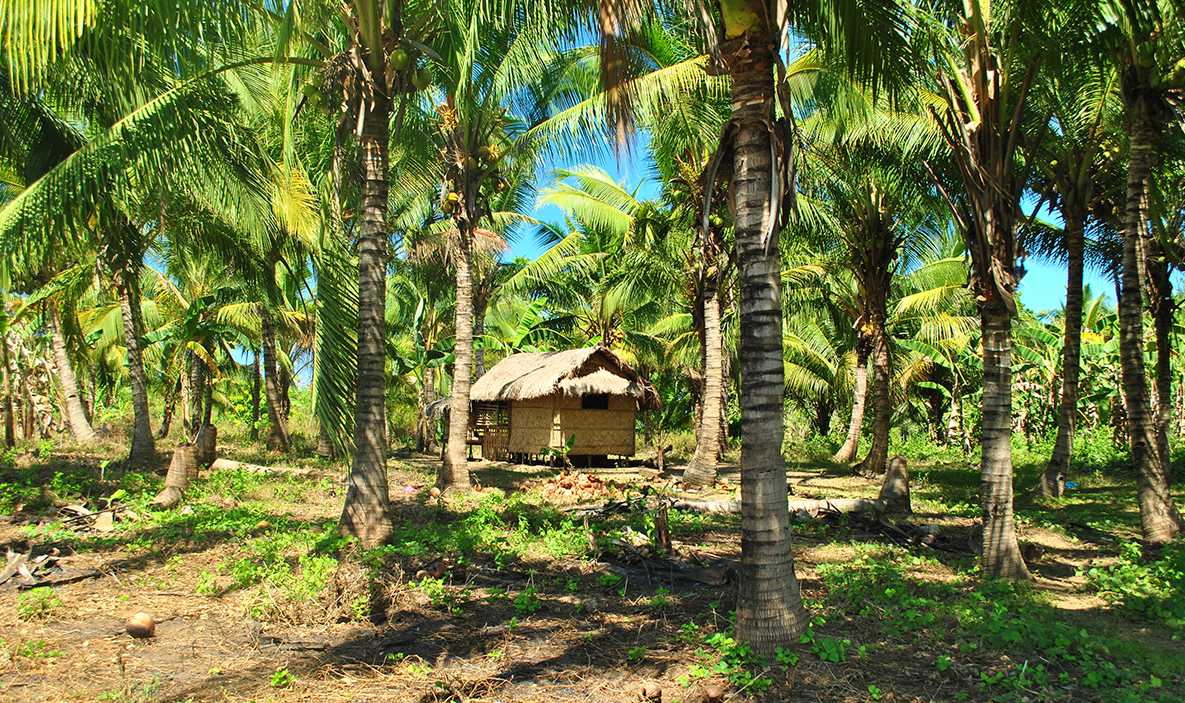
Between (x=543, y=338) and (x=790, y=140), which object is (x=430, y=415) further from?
(x=790, y=140)

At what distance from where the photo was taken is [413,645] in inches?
213

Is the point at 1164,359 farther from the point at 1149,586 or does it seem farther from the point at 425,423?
the point at 425,423

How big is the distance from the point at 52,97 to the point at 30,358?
10610mm

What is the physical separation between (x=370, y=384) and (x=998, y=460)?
19.8ft

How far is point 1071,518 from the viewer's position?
1064 cm

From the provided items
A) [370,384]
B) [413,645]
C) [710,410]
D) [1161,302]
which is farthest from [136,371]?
[1161,302]

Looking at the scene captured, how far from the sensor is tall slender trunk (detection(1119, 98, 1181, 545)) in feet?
28.1

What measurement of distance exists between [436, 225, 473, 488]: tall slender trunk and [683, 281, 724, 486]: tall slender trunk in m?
4.22

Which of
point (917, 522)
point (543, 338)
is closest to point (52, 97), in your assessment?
point (917, 522)

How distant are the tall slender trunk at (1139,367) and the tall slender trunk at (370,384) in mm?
7949

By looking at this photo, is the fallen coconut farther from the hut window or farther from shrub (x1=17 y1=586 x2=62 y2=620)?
the hut window

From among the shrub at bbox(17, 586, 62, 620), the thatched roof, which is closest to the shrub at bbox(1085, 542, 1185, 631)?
the shrub at bbox(17, 586, 62, 620)

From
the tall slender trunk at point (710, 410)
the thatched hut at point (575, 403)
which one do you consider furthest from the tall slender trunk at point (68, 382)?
the tall slender trunk at point (710, 410)

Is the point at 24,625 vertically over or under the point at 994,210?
under
